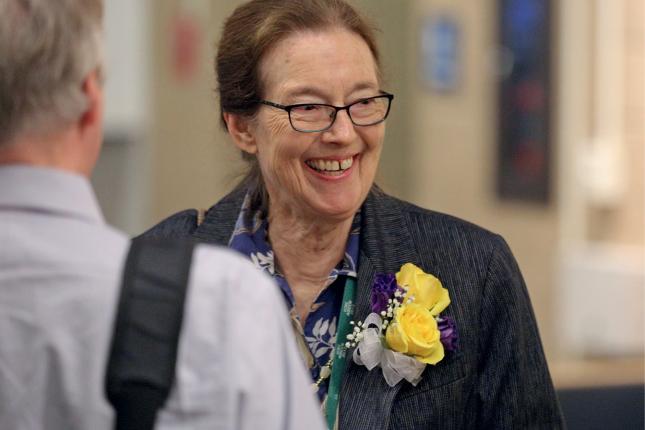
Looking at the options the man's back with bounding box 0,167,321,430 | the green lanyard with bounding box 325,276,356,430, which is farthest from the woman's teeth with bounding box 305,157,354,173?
the man's back with bounding box 0,167,321,430

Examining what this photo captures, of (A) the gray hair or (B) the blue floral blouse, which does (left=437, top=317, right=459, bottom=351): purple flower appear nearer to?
(B) the blue floral blouse

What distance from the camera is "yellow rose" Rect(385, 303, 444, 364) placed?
2.95 m

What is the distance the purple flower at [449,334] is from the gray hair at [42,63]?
128 cm

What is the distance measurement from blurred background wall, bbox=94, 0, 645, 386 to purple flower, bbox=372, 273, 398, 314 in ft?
19.0

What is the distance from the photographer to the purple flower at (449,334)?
2.96m

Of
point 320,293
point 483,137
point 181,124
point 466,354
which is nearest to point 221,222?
point 320,293

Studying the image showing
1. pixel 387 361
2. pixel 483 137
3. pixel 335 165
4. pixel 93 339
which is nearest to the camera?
pixel 93 339

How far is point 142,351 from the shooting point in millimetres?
1823

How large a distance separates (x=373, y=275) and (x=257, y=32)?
0.59 metres

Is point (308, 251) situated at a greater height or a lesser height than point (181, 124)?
greater

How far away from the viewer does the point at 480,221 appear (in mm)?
10297

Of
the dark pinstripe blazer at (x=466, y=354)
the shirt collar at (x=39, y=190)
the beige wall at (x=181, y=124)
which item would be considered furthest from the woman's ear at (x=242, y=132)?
the beige wall at (x=181, y=124)

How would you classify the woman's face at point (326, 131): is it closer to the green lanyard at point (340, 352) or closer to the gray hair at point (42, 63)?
the green lanyard at point (340, 352)

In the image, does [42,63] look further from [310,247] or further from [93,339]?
[310,247]
